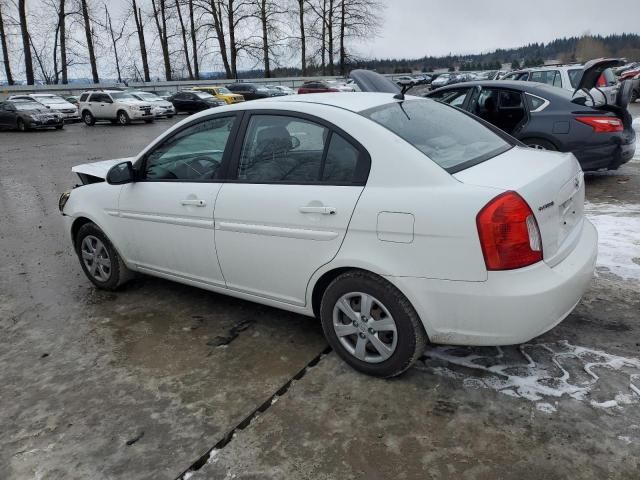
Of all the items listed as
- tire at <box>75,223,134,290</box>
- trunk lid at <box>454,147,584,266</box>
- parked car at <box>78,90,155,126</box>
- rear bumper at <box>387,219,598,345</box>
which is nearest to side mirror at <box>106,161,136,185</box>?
tire at <box>75,223,134,290</box>

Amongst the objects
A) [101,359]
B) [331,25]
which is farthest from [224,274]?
[331,25]

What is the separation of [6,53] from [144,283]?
47.2 meters

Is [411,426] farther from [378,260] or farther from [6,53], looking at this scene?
[6,53]

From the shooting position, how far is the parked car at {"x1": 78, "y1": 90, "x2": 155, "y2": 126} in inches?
1005

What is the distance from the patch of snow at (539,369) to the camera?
2.77 m

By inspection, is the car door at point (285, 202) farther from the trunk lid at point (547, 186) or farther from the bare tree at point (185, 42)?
the bare tree at point (185, 42)

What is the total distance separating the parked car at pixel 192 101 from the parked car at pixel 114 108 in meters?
4.05

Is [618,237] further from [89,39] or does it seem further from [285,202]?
[89,39]

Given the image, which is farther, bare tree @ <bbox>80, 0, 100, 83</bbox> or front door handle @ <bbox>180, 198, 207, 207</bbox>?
bare tree @ <bbox>80, 0, 100, 83</bbox>

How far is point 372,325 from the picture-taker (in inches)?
114

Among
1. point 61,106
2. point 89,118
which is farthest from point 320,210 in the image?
point 61,106

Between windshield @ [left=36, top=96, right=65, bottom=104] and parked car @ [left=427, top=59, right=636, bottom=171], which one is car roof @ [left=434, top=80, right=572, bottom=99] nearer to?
parked car @ [left=427, top=59, right=636, bottom=171]

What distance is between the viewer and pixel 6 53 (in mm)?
42344

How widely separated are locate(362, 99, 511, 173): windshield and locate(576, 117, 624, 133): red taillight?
13.4 ft
